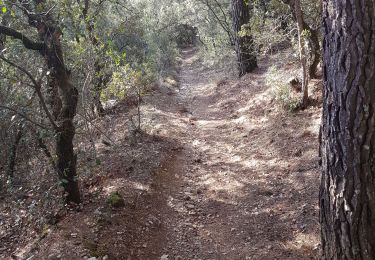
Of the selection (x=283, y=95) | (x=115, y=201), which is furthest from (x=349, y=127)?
(x=283, y=95)

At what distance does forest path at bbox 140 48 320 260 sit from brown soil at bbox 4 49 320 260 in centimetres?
2

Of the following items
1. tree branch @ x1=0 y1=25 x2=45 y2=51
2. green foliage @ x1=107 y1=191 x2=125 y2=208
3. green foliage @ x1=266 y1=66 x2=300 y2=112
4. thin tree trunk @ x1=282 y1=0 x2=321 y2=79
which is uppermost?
tree branch @ x1=0 y1=25 x2=45 y2=51

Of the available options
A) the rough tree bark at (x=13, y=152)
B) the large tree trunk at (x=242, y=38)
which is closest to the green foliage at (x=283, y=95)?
the large tree trunk at (x=242, y=38)

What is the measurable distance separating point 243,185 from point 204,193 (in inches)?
32.3

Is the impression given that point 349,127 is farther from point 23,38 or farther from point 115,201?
point 23,38

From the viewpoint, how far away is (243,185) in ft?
22.7

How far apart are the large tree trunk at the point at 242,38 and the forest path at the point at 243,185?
3.25 meters

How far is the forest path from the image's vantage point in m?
5.16

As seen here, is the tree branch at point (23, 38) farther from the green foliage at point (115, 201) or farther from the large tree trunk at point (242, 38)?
the large tree trunk at point (242, 38)

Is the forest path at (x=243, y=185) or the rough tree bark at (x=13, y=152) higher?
the rough tree bark at (x=13, y=152)

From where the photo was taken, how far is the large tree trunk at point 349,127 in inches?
112

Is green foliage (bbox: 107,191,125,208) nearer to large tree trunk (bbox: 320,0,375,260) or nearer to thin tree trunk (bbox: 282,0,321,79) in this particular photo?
large tree trunk (bbox: 320,0,375,260)

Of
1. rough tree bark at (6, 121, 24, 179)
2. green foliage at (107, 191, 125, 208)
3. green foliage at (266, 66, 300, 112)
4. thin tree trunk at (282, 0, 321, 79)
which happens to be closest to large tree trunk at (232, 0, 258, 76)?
green foliage at (266, 66, 300, 112)

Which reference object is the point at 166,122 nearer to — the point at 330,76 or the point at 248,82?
the point at 248,82
